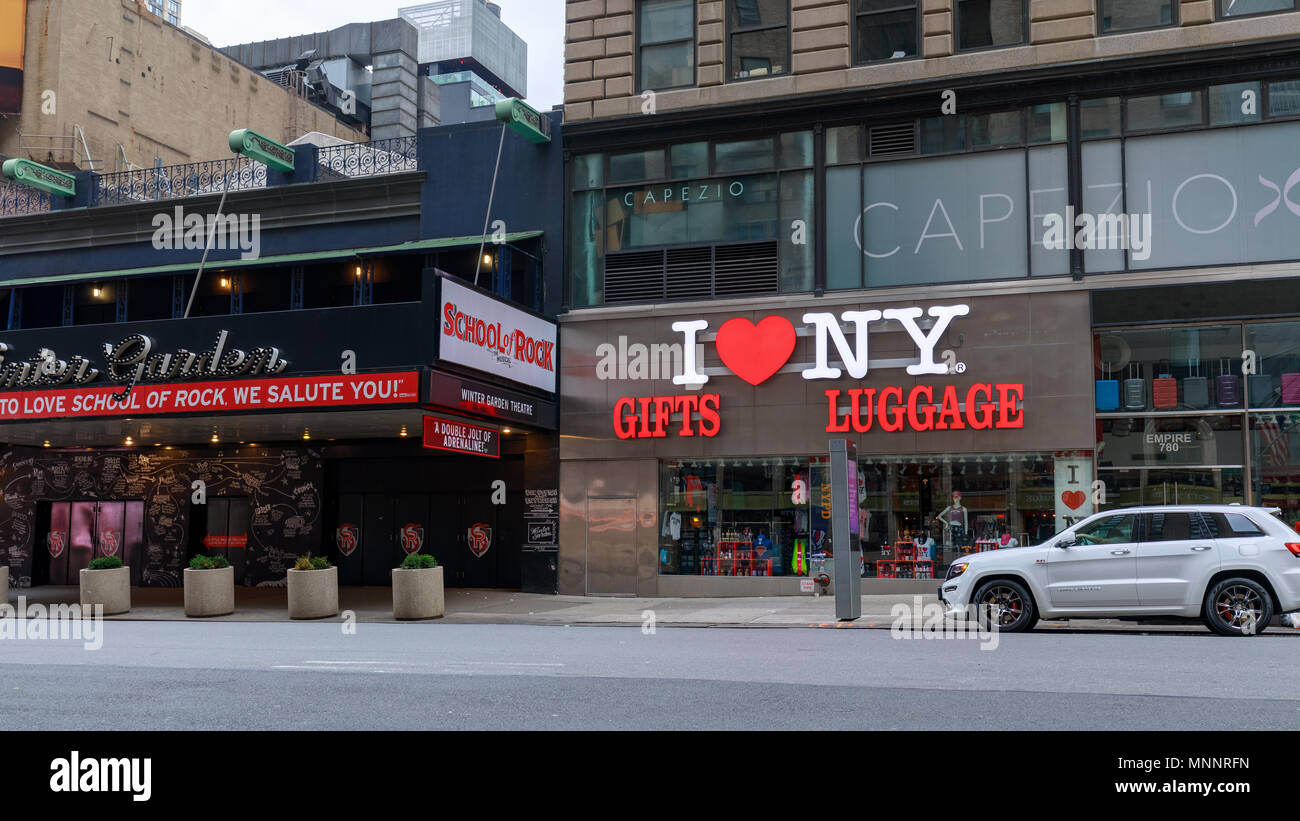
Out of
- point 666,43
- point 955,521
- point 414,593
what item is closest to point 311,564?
point 414,593

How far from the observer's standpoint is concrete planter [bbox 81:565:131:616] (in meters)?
21.9

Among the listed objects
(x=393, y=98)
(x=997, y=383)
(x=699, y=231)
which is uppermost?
(x=393, y=98)

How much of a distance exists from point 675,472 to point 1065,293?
8.18 m

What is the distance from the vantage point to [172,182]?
2870 cm

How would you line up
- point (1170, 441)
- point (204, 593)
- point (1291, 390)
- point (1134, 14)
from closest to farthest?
point (1291, 390), point (1170, 441), point (204, 593), point (1134, 14)

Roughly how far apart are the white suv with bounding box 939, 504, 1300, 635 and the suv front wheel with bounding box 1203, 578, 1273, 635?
0.04 ft

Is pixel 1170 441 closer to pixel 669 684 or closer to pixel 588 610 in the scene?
pixel 588 610

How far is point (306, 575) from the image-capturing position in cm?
2048

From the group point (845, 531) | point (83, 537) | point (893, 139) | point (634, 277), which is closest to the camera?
point (845, 531)

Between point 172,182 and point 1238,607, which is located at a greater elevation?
point 172,182

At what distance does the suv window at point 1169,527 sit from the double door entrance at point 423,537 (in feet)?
48.0

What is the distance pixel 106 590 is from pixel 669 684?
1575cm
